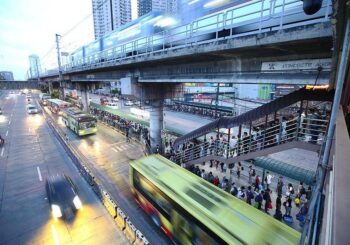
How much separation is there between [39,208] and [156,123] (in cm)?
1085

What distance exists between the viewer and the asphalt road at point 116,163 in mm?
10227

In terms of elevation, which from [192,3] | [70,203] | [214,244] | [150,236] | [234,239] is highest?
[192,3]

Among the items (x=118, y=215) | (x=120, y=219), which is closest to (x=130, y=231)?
(x=120, y=219)

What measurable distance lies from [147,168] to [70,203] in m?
4.62

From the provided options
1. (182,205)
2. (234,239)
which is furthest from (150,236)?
(234,239)

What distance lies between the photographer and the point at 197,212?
739cm

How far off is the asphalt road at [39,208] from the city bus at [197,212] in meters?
2.35

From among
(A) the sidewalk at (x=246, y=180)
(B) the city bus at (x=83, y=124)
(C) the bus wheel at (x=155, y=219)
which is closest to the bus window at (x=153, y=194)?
(C) the bus wheel at (x=155, y=219)

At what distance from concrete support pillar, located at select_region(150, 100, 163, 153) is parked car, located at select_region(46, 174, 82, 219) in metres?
8.69

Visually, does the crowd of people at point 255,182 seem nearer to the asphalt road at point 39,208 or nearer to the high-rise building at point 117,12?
the asphalt road at point 39,208

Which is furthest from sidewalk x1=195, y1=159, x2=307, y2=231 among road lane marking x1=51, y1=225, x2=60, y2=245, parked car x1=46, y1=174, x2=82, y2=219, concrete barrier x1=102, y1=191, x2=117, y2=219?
road lane marking x1=51, y1=225, x2=60, y2=245

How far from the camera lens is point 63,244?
8758 millimetres

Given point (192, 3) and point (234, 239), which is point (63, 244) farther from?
point (192, 3)

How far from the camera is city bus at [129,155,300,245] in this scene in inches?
252
